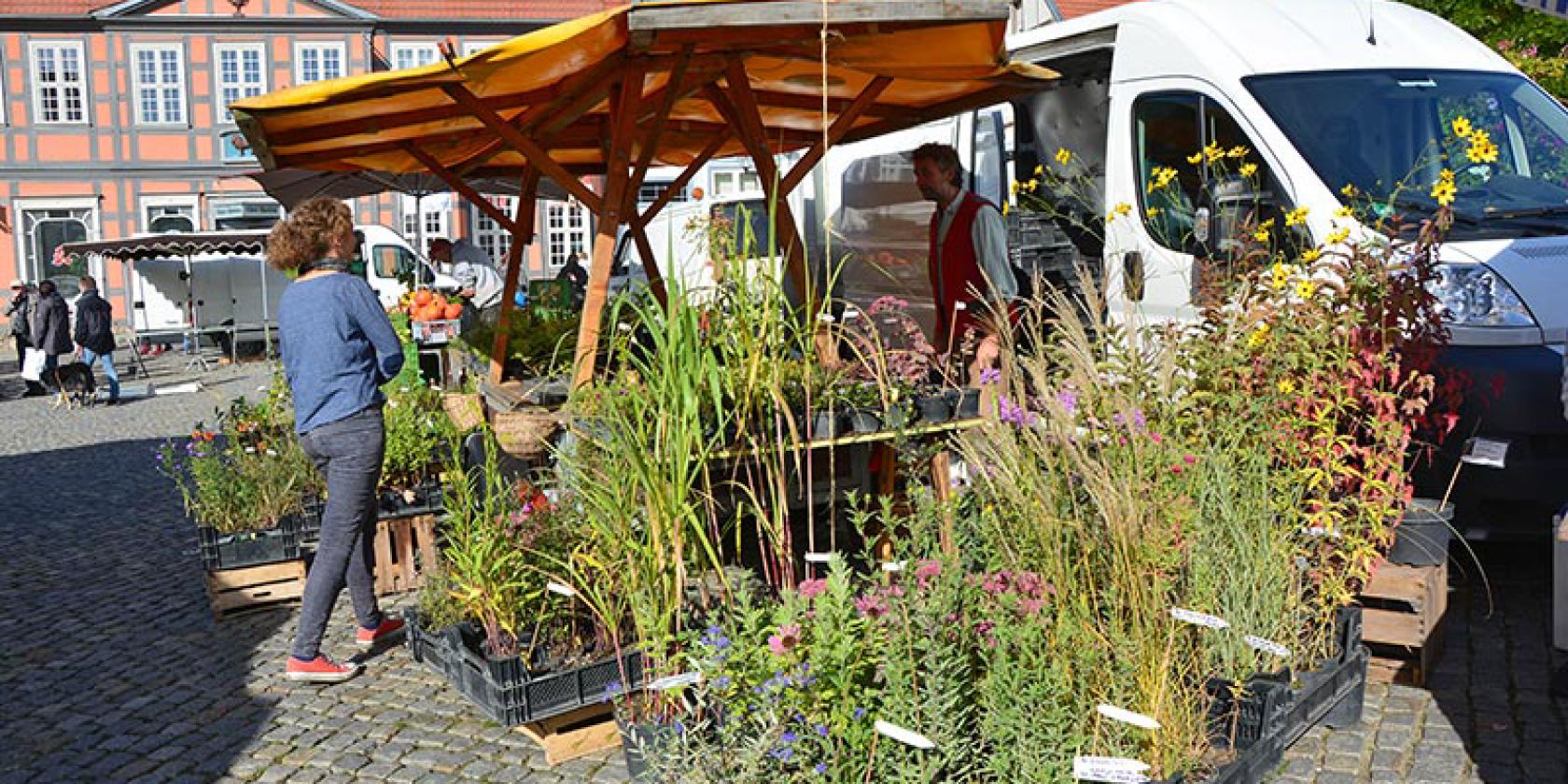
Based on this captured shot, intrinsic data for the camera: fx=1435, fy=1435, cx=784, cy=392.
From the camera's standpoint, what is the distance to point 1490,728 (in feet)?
14.1

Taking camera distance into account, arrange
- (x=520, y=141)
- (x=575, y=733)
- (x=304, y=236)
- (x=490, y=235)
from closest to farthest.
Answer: (x=575, y=733) < (x=304, y=236) < (x=520, y=141) < (x=490, y=235)

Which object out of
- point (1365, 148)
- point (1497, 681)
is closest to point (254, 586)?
point (1497, 681)

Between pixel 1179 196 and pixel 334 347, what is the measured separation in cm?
409

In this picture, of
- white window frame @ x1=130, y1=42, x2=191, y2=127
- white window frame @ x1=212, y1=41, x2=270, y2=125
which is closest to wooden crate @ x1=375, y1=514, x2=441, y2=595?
white window frame @ x1=212, y1=41, x2=270, y2=125

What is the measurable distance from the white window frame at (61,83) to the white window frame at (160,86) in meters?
1.09

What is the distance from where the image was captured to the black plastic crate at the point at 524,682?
4.11 m

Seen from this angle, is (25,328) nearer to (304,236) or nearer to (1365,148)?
(304,236)

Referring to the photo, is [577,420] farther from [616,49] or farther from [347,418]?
[616,49]

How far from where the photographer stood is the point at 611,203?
18.4 feet

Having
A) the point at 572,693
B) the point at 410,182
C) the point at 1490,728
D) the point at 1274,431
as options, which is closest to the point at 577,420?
the point at 572,693

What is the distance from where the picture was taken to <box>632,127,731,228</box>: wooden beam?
7.22m

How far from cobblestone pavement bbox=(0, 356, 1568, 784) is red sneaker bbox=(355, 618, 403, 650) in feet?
0.30

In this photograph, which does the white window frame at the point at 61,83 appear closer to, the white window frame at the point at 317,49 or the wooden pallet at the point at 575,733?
the white window frame at the point at 317,49

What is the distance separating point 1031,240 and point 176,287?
20.6m
